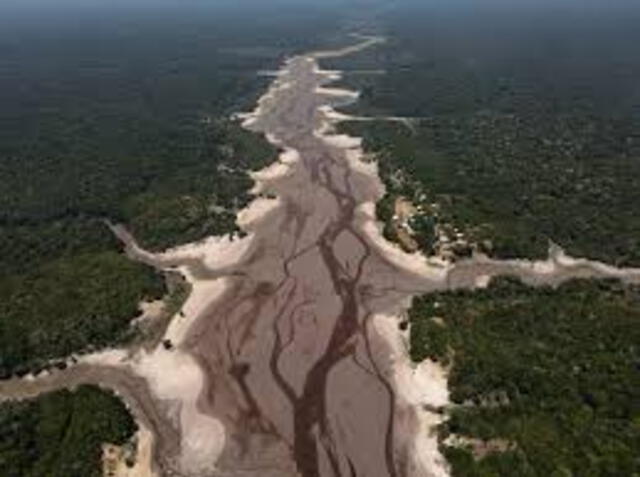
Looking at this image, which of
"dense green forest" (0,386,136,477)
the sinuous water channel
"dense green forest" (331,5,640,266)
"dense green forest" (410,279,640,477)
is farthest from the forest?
"dense green forest" (331,5,640,266)

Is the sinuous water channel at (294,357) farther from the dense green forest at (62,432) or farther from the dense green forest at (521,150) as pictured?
the dense green forest at (521,150)

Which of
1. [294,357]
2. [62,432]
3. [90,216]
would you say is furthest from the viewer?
[90,216]

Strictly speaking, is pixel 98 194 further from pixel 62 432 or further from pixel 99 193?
pixel 62 432

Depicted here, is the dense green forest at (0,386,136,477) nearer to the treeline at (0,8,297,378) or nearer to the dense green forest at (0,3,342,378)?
the treeline at (0,8,297,378)

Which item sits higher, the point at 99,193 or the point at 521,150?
the point at 521,150

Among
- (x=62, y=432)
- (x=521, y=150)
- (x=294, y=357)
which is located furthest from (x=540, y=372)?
(x=521, y=150)

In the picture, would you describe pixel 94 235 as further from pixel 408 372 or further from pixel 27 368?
pixel 408 372
